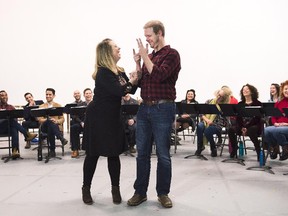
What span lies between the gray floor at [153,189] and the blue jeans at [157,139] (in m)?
0.21

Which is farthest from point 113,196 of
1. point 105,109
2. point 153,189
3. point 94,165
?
point 105,109

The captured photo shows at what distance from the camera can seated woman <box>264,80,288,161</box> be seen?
15.3ft

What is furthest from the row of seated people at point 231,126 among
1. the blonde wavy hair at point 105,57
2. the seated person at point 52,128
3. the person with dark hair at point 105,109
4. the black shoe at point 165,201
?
the blonde wavy hair at point 105,57

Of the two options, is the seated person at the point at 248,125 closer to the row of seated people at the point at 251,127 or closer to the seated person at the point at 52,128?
the row of seated people at the point at 251,127

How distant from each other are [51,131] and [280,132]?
11.4 ft

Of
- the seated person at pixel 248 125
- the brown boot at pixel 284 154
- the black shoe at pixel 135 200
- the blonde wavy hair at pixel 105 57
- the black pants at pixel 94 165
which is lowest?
the black shoe at pixel 135 200

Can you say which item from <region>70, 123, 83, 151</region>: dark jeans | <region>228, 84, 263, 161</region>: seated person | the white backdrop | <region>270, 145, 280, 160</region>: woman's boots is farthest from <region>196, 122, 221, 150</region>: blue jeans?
the white backdrop

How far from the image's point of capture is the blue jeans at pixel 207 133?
5.51 meters

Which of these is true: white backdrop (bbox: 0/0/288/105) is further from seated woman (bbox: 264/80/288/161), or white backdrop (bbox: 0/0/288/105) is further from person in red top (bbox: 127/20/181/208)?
person in red top (bbox: 127/20/181/208)

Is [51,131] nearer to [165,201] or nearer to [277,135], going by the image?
[165,201]

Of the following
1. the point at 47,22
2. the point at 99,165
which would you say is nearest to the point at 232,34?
the point at 47,22

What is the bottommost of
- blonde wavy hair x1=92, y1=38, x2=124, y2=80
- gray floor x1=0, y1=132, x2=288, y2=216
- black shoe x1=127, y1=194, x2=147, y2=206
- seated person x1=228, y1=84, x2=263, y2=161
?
gray floor x1=0, y1=132, x2=288, y2=216

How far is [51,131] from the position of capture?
5.70 meters

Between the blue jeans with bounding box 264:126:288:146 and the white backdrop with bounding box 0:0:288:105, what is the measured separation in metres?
4.39
